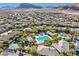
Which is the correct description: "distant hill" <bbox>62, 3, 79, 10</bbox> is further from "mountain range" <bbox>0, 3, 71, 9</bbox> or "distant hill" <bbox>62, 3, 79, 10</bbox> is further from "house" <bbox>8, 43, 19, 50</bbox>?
"house" <bbox>8, 43, 19, 50</bbox>

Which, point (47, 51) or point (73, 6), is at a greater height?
point (73, 6)

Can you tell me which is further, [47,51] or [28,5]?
[28,5]

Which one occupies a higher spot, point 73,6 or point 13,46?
point 73,6

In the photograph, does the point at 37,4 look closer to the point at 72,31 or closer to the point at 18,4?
the point at 18,4

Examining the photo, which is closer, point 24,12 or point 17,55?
point 17,55

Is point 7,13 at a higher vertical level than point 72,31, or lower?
higher

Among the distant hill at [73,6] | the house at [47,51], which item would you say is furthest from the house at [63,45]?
the distant hill at [73,6]

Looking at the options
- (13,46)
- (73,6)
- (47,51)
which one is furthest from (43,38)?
(73,6)

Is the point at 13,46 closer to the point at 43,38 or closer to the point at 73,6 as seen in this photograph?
the point at 43,38

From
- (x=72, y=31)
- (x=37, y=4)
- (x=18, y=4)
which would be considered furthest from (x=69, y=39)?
(x=18, y=4)

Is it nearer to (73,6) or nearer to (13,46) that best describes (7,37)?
(13,46)

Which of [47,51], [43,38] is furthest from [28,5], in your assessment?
[47,51]
